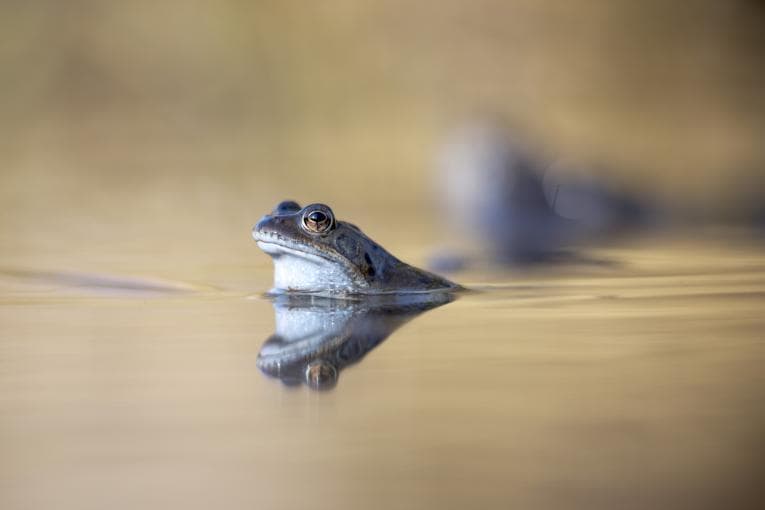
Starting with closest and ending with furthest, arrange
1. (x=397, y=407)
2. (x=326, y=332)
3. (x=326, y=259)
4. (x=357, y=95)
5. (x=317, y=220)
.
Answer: (x=397, y=407), (x=326, y=332), (x=317, y=220), (x=326, y=259), (x=357, y=95)

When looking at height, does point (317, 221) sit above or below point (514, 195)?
Answer: below

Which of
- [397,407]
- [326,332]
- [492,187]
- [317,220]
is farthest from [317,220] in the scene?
[492,187]

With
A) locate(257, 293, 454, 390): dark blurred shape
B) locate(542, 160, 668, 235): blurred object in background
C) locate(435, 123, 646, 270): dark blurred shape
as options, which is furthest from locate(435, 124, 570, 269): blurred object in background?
locate(257, 293, 454, 390): dark blurred shape

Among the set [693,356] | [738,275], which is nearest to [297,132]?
[738,275]

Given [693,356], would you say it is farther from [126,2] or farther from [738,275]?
[126,2]

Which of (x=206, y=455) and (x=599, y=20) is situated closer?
(x=206, y=455)

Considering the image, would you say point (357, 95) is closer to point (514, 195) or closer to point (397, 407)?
point (514, 195)
